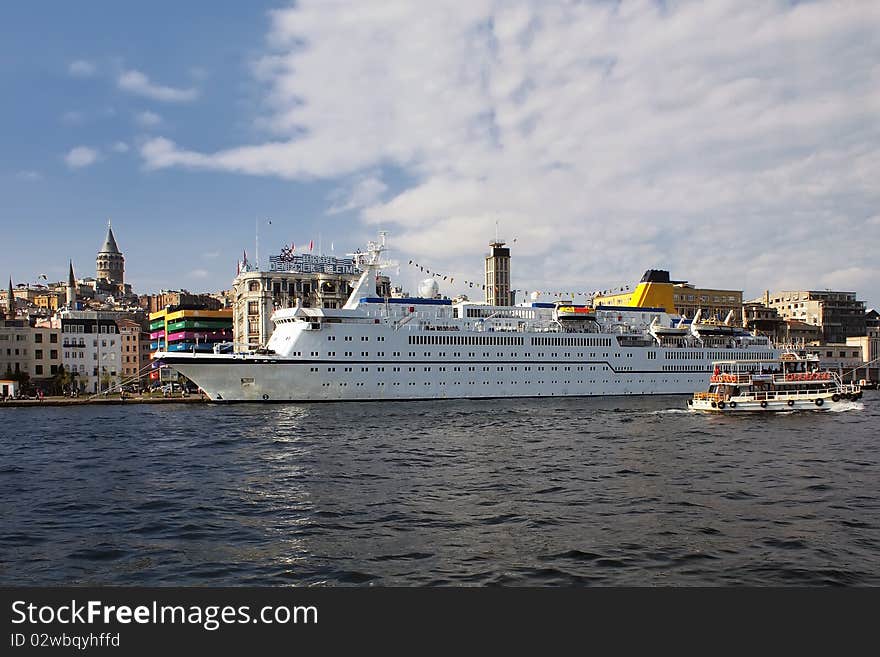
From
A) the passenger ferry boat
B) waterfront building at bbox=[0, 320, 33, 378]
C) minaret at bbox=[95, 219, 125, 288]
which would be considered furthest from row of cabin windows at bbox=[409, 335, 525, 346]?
minaret at bbox=[95, 219, 125, 288]

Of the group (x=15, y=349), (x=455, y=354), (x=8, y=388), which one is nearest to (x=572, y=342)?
(x=455, y=354)

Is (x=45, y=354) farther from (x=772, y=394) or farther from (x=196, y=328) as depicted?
(x=772, y=394)

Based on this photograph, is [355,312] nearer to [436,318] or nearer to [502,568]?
[436,318]

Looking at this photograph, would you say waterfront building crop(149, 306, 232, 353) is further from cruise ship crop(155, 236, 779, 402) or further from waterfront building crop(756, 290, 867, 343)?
waterfront building crop(756, 290, 867, 343)

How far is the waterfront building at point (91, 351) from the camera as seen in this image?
77750 millimetres

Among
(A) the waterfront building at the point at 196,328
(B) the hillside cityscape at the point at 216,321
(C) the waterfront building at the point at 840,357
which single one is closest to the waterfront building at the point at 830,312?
(B) the hillside cityscape at the point at 216,321

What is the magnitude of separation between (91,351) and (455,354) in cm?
4543

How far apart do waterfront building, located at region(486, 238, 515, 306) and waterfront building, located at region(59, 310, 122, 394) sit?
48.2 meters

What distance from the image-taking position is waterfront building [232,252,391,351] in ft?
288

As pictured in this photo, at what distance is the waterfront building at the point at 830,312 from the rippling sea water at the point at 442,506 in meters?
94.9

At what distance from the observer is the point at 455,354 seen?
59656 millimetres

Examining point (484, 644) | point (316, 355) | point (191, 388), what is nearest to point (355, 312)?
point (316, 355)

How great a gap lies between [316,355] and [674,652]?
4763 cm

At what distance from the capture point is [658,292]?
269ft
